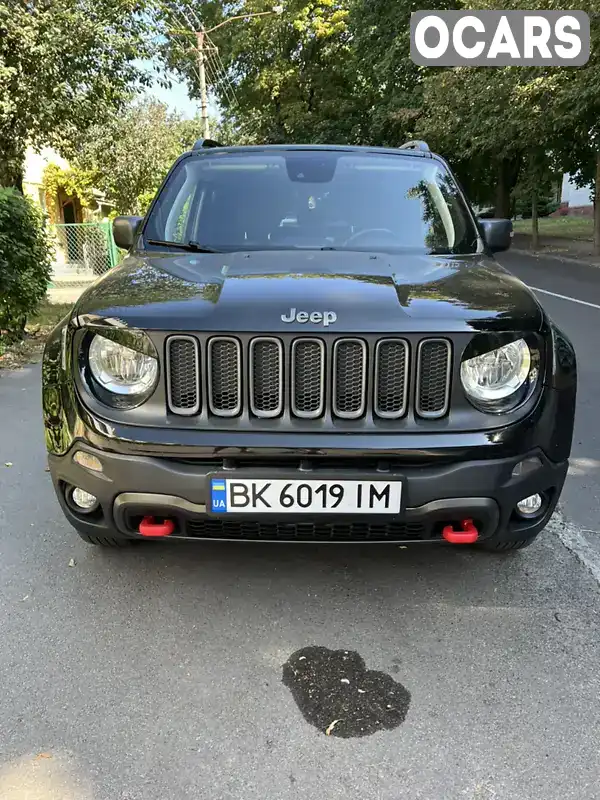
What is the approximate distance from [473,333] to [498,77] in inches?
688

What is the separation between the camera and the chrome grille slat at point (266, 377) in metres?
2.45

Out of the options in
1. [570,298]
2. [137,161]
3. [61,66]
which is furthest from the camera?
[137,161]

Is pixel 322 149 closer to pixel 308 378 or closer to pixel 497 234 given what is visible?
pixel 497 234

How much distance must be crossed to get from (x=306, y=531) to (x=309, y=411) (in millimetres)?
461

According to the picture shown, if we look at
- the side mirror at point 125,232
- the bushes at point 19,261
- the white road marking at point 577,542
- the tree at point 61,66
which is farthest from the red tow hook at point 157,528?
the tree at point 61,66

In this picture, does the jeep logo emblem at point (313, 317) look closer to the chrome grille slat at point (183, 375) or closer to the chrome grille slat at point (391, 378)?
the chrome grille slat at point (391, 378)

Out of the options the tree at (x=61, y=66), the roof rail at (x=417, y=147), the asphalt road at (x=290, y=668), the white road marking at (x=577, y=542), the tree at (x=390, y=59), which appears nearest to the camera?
the asphalt road at (x=290, y=668)

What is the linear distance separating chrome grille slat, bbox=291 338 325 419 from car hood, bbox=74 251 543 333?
7 centimetres

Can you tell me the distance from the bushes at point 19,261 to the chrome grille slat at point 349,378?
5951 mm

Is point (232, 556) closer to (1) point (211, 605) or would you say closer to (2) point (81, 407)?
(1) point (211, 605)

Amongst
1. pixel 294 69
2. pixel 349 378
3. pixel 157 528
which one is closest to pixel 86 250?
pixel 157 528

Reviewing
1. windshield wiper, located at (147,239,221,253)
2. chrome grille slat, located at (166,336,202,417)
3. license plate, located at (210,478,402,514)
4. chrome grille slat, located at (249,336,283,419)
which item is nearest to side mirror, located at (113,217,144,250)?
windshield wiper, located at (147,239,221,253)

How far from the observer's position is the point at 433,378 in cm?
248

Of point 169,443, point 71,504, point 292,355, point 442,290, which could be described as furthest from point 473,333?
point 71,504
